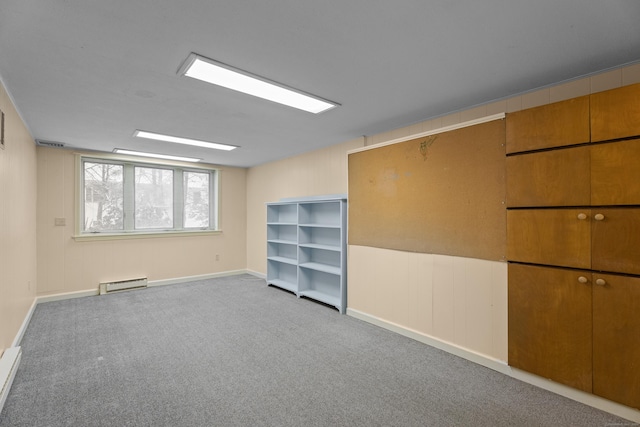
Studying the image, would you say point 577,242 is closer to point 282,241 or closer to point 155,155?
point 282,241

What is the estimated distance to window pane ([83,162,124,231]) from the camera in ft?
17.1

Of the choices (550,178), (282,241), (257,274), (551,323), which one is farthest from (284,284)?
(550,178)

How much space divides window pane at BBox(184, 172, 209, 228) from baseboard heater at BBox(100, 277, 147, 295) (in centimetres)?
136

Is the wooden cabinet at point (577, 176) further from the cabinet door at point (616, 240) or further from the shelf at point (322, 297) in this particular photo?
the shelf at point (322, 297)

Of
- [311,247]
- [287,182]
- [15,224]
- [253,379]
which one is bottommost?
[253,379]

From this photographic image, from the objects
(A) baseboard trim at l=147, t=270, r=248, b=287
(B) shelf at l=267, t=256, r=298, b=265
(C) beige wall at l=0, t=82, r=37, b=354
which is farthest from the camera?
(A) baseboard trim at l=147, t=270, r=248, b=287

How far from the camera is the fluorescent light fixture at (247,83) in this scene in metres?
2.22

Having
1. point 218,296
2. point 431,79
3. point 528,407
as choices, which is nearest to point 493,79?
point 431,79

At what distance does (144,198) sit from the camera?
5.80 m

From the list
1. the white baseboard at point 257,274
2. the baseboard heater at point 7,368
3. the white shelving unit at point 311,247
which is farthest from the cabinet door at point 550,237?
the white baseboard at point 257,274

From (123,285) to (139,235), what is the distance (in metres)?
0.90

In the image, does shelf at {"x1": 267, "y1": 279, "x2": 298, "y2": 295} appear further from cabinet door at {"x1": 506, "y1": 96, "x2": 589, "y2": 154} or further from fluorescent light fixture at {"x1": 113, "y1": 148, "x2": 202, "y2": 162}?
cabinet door at {"x1": 506, "y1": 96, "x2": 589, "y2": 154}

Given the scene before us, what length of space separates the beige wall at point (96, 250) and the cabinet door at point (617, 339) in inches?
241

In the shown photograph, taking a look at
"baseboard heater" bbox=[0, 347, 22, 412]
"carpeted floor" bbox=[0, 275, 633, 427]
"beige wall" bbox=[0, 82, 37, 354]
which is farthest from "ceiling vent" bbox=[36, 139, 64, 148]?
"baseboard heater" bbox=[0, 347, 22, 412]
